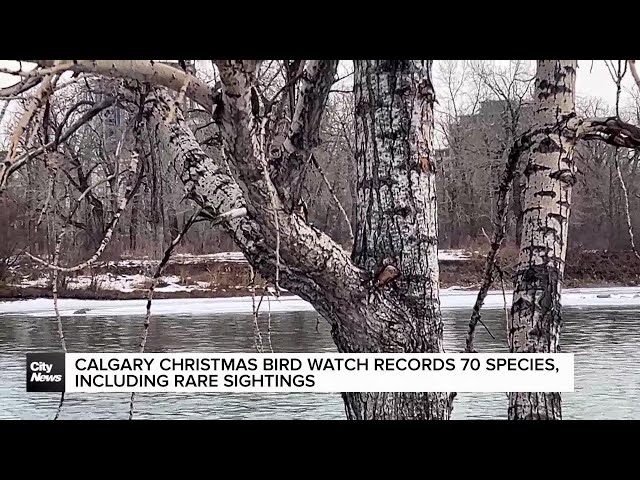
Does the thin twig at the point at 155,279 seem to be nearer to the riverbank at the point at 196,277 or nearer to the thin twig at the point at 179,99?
the riverbank at the point at 196,277

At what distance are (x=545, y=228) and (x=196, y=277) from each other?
1217mm

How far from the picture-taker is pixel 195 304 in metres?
2.69

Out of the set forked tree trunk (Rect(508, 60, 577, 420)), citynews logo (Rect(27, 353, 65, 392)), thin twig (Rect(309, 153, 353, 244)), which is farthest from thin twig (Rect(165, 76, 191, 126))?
forked tree trunk (Rect(508, 60, 577, 420))

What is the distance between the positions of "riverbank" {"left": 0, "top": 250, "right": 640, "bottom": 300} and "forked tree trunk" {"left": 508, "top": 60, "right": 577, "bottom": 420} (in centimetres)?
7

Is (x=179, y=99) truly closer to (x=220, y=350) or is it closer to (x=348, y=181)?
(x=348, y=181)

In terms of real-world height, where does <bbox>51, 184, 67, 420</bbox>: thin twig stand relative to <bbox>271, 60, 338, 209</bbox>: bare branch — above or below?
below

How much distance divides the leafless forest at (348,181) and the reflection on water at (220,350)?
88 mm

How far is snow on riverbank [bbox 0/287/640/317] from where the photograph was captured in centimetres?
256

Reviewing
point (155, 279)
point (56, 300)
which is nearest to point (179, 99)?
point (155, 279)

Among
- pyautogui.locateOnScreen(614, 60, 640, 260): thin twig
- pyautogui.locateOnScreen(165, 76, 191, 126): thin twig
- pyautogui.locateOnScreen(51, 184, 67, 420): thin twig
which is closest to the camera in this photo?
pyautogui.locateOnScreen(165, 76, 191, 126): thin twig

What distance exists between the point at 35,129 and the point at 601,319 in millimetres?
1962

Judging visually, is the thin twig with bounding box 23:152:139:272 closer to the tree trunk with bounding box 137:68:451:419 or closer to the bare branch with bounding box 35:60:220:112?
the tree trunk with bounding box 137:68:451:419
